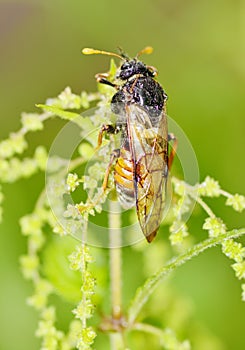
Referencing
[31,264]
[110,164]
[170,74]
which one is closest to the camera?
[110,164]

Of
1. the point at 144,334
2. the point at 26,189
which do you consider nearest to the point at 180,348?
the point at 144,334

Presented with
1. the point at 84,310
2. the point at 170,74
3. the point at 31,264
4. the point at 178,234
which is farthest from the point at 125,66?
the point at 170,74

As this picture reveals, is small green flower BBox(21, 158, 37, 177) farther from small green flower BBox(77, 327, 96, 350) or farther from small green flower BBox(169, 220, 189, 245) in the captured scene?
small green flower BBox(77, 327, 96, 350)

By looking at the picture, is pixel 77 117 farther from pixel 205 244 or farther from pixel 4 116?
pixel 4 116

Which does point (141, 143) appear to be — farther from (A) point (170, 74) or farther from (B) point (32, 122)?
(A) point (170, 74)

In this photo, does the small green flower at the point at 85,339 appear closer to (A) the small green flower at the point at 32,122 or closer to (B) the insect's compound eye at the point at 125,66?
(A) the small green flower at the point at 32,122

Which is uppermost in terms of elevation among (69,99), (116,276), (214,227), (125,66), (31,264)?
(125,66)
